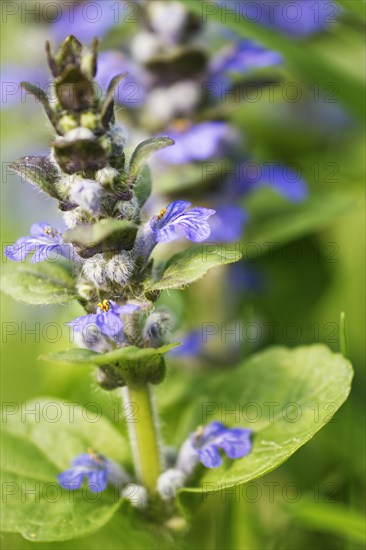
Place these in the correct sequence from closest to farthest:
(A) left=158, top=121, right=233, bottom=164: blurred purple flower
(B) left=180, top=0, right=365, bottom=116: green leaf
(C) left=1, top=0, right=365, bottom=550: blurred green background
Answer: (C) left=1, top=0, right=365, bottom=550: blurred green background < (B) left=180, top=0, right=365, bottom=116: green leaf < (A) left=158, top=121, right=233, bottom=164: blurred purple flower

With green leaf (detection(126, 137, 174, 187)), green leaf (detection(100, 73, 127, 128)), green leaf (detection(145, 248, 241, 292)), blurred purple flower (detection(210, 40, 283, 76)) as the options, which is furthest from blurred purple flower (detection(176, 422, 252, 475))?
blurred purple flower (detection(210, 40, 283, 76))

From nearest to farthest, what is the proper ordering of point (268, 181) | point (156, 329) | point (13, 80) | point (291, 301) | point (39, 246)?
point (39, 246)
point (156, 329)
point (268, 181)
point (13, 80)
point (291, 301)

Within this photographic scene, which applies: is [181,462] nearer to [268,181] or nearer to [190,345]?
[190,345]

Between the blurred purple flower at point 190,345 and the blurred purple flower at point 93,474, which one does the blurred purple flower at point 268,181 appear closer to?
the blurred purple flower at point 190,345

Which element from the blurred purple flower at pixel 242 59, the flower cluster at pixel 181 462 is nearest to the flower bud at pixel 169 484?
the flower cluster at pixel 181 462

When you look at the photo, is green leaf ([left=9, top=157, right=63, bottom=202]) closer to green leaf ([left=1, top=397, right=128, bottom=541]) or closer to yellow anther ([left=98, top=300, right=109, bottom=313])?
yellow anther ([left=98, top=300, right=109, bottom=313])

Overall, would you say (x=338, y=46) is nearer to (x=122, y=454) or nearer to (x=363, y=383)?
(x=363, y=383)

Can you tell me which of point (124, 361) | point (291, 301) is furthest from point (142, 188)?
point (291, 301)
